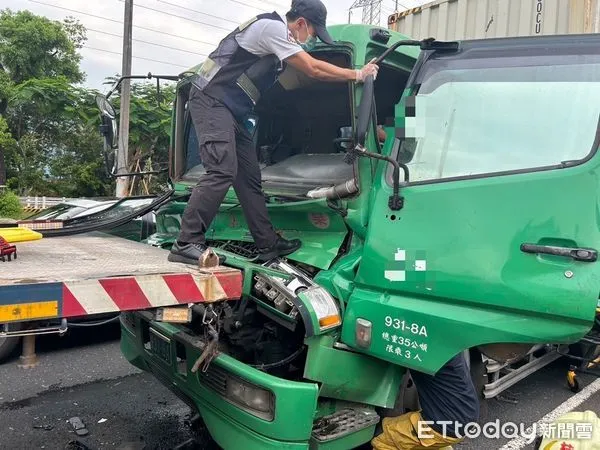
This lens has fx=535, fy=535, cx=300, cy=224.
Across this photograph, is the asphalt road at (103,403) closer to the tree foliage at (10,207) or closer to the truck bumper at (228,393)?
the truck bumper at (228,393)

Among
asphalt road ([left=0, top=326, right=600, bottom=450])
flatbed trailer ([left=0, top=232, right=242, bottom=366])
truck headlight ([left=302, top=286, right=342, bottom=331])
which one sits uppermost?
flatbed trailer ([left=0, top=232, right=242, bottom=366])

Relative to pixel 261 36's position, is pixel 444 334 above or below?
below

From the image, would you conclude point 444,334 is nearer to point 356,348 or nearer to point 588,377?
point 356,348

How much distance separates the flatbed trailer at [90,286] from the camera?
1.81 meters

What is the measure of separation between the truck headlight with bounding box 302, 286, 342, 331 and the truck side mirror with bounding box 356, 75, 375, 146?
0.74m

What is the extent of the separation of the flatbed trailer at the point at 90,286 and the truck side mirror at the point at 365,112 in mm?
851

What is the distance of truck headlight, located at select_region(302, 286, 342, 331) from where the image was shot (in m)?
2.50

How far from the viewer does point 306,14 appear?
278 cm

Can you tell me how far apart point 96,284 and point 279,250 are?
123cm

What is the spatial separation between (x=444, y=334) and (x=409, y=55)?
1594 mm

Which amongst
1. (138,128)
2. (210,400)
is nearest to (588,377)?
(210,400)

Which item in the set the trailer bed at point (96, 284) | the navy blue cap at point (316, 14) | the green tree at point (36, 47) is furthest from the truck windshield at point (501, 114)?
the green tree at point (36, 47)

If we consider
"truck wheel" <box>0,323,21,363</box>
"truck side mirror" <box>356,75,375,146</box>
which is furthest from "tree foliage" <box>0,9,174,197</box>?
"truck side mirror" <box>356,75,375,146</box>

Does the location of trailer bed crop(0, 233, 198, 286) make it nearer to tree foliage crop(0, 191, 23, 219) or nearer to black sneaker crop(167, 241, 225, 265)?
black sneaker crop(167, 241, 225, 265)
